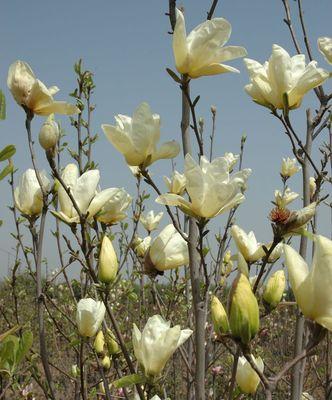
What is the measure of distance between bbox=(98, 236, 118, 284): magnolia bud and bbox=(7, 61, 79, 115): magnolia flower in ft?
1.14

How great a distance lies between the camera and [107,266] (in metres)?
1.12

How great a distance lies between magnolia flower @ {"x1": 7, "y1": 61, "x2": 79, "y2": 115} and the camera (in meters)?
1.15

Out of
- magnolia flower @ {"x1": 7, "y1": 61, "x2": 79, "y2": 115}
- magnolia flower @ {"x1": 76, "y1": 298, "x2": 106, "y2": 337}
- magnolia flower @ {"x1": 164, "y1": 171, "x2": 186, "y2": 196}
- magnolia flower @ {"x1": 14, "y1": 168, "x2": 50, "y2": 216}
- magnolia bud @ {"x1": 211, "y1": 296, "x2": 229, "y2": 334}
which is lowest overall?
magnolia bud @ {"x1": 211, "y1": 296, "x2": 229, "y2": 334}

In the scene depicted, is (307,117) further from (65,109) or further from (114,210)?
(65,109)

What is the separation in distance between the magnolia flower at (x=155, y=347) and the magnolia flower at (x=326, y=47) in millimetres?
931

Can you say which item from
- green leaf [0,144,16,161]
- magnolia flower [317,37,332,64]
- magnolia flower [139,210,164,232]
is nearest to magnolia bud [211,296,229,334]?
green leaf [0,144,16,161]

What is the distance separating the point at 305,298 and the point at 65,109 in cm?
74

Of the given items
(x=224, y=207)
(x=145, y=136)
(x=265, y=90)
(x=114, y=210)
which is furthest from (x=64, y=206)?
(x=265, y=90)

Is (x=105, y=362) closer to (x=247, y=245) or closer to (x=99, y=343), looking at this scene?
(x=99, y=343)

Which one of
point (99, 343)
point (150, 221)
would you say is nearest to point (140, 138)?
point (99, 343)

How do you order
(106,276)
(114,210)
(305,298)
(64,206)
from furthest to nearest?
1. (114,210)
2. (64,206)
3. (106,276)
4. (305,298)

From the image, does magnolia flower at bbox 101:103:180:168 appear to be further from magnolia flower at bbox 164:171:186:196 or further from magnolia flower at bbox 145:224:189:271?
magnolia flower at bbox 164:171:186:196

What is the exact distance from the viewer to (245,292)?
758 millimetres

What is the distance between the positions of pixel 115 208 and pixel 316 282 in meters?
0.74
